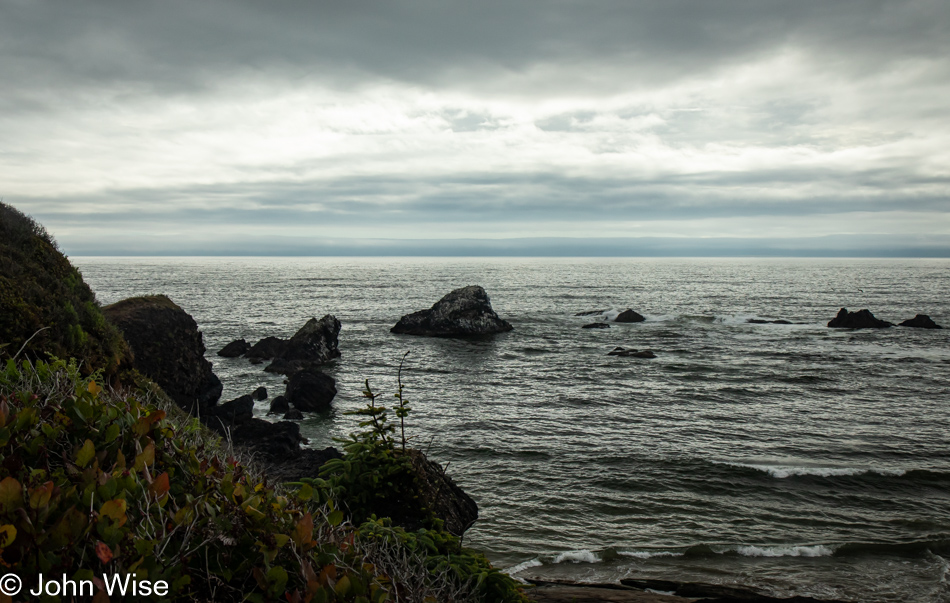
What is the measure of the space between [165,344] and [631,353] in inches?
1187

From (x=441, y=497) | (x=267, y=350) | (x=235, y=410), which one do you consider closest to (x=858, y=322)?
(x=267, y=350)

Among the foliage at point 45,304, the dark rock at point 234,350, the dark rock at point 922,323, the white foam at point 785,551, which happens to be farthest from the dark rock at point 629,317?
the foliage at point 45,304

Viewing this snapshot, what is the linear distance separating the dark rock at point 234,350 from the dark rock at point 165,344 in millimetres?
17756

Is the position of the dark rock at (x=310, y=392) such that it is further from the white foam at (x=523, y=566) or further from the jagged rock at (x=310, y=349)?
the white foam at (x=523, y=566)

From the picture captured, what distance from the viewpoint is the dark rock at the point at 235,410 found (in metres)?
20.6

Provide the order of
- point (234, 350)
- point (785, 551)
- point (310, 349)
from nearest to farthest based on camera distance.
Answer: point (785, 551) → point (310, 349) → point (234, 350)

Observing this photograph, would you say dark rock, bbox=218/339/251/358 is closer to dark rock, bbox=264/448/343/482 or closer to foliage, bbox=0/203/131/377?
dark rock, bbox=264/448/343/482

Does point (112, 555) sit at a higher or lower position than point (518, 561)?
higher

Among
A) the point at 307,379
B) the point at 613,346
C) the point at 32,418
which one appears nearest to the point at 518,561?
the point at 32,418

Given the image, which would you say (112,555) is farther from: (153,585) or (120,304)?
(120,304)

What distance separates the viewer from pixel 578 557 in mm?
Answer: 12188

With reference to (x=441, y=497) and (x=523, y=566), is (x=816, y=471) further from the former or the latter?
(x=441, y=497)

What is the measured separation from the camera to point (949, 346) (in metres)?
42.7

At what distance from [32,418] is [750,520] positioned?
15.5 metres
